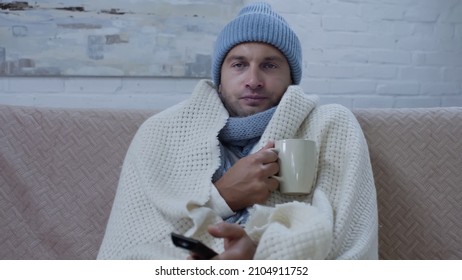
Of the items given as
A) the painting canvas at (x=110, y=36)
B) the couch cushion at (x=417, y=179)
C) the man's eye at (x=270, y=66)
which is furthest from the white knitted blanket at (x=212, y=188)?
the painting canvas at (x=110, y=36)

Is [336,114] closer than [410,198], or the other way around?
[336,114]

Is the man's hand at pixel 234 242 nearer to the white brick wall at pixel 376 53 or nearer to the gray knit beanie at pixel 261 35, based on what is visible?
the gray knit beanie at pixel 261 35

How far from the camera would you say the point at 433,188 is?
48.8 inches

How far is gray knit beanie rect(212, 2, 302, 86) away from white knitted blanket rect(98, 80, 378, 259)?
4.7 inches

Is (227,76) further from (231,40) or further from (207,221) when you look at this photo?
(207,221)

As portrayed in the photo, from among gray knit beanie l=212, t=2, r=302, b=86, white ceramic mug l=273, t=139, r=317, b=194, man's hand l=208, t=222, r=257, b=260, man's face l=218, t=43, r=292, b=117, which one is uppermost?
gray knit beanie l=212, t=2, r=302, b=86

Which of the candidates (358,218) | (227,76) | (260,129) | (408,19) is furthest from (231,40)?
(408,19)

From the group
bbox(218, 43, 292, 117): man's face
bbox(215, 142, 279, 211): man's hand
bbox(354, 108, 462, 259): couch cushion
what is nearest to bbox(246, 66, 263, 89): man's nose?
bbox(218, 43, 292, 117): man's face

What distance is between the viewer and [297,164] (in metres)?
0.93

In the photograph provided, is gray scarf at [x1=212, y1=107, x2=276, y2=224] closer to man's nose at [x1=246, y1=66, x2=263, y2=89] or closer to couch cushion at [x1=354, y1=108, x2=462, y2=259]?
man's nose at [x1=246, y1=66, x2=263, y2=89]

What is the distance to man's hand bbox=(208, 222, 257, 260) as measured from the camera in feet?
2.58

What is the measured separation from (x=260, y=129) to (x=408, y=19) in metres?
1.13

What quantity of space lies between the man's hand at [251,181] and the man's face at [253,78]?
193 millimetres

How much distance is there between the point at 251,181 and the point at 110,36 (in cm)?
97
